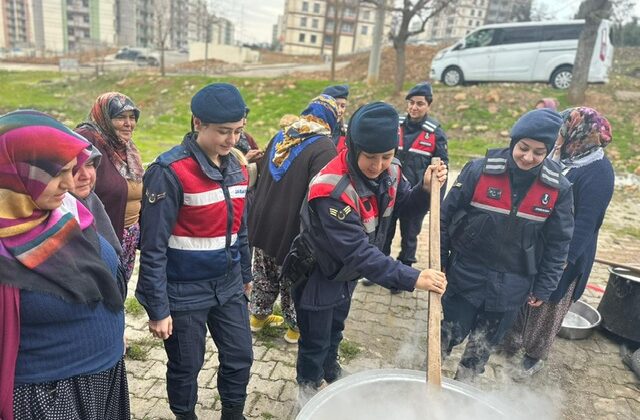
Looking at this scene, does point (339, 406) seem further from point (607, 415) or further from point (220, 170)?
point (607, 415)

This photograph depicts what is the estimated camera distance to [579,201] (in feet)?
9.50

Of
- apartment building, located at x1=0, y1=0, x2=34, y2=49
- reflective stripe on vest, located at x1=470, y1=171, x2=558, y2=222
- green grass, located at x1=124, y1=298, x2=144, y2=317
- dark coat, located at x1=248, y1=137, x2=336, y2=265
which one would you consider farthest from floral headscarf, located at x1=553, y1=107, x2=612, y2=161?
apartment building, located at x1=0, y1=0, x2=34, y2=49

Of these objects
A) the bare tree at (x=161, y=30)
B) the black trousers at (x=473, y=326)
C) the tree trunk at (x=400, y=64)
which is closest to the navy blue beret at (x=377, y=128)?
the black trousers at (x=473, y=326)

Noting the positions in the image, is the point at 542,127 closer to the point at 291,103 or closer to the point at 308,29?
the point at 291,103

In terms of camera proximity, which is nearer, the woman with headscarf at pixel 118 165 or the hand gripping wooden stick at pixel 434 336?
the hand gripping wooden stick at pixel 434 336

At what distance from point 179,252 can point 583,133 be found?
267cm

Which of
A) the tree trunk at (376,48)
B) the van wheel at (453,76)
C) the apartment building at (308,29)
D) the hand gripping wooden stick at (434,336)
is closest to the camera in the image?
the hand gripping wooden stick at (434,336)

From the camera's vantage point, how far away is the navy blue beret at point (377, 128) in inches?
75.8

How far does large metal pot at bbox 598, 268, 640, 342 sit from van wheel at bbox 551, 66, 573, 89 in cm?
1277

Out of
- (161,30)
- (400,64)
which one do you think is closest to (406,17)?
(400,64)

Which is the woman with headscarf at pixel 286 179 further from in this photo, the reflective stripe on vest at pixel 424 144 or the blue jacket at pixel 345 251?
the reflective stripe on vest at pixel 424 144

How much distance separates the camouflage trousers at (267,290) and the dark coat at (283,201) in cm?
26

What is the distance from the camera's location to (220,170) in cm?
222

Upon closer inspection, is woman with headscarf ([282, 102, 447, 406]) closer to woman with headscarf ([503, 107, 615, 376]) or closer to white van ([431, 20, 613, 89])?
woman with headscarf ([503, 107, 615, 376])
